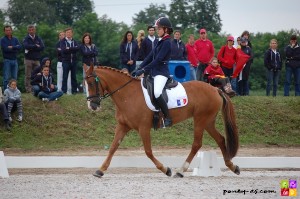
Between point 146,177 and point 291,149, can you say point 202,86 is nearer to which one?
point 146,177

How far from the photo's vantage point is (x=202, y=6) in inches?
1885

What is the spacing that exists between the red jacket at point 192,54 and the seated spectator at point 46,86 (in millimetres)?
4440

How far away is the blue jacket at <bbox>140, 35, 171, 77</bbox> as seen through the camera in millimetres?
14086

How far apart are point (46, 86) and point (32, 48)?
1.55m

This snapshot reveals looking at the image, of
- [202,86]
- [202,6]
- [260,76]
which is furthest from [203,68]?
[202,6]

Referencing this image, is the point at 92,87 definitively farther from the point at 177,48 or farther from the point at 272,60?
the point at 272,60

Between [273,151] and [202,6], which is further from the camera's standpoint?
[202,6]

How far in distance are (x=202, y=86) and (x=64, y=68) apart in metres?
7.86

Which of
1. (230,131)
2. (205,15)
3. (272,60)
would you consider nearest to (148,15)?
(205,15)

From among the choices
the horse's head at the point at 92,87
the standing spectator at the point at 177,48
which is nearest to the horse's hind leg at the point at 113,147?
the horse's head at the point at 92,87

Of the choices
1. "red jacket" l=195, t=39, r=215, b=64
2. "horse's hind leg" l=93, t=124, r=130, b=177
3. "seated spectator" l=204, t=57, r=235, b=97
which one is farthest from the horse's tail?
"red jacket" l=195, t=39, r=215, b=64

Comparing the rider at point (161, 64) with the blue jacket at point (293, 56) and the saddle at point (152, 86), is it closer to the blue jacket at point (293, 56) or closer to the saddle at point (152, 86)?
the saddle at point (152, 86)

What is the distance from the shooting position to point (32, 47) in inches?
834

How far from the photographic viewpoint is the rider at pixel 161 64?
45.9 feet
